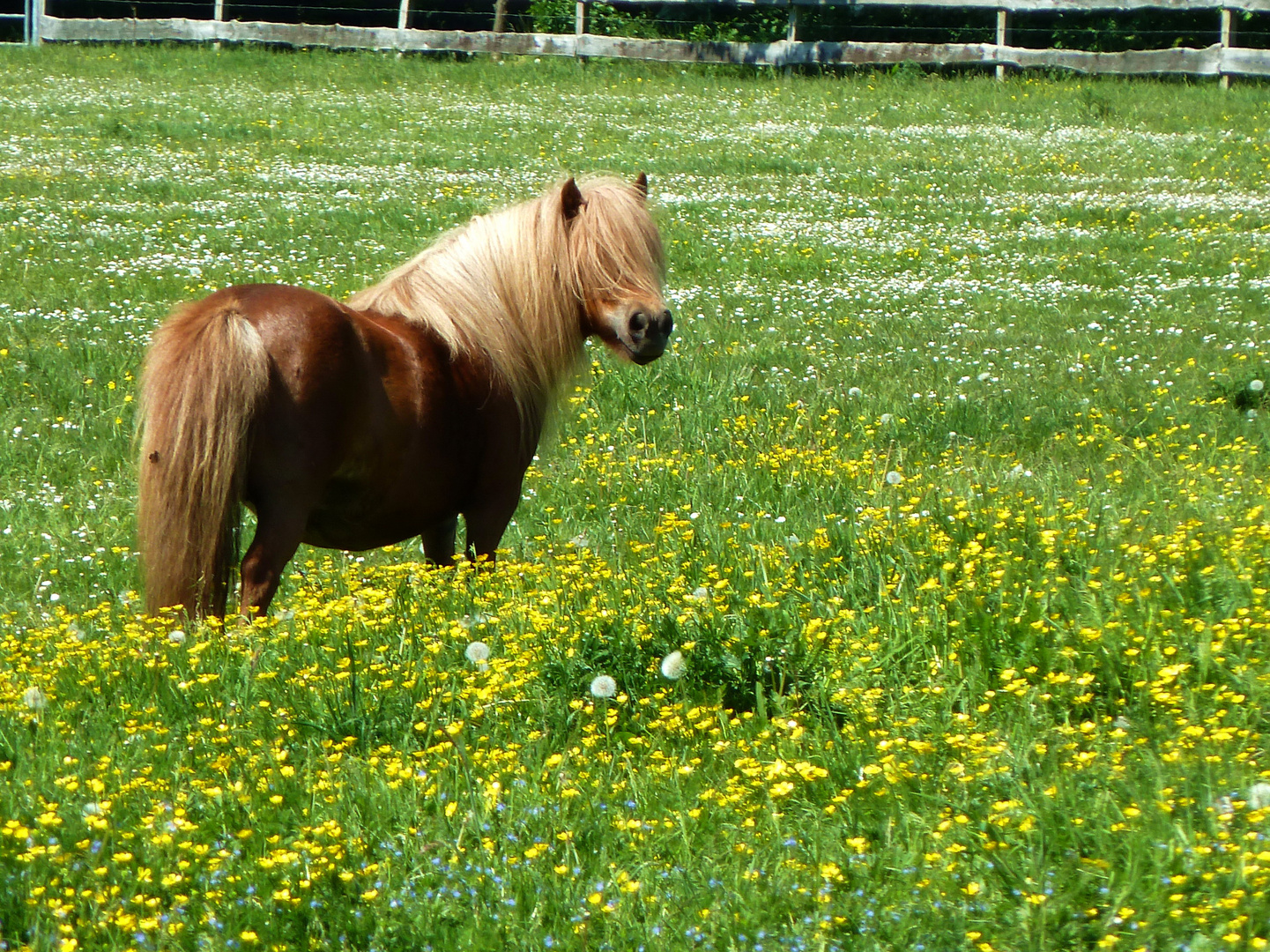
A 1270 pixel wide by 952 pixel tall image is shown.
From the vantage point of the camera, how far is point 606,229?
555cm

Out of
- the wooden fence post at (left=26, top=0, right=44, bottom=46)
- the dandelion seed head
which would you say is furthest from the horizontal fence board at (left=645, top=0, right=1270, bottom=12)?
the dandelion seed head

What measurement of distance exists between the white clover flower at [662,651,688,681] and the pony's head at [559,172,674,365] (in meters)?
1.93

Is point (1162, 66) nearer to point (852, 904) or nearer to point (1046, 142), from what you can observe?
point (1046, 142)

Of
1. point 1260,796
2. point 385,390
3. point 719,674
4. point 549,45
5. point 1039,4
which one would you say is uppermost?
point 1039,4

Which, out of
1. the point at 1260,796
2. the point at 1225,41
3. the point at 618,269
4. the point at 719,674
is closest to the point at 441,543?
the point at 618,269

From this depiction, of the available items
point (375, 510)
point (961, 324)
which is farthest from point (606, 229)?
point (961, 324)

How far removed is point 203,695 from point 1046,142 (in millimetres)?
19780

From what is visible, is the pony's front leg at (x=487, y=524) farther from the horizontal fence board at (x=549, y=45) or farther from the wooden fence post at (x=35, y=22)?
the wooden fence post at (x=35, y=22)

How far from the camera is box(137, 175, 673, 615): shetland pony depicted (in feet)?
14.2

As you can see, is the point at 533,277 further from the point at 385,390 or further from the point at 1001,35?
the point at 1001,35

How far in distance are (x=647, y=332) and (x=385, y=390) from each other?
1.24 metres

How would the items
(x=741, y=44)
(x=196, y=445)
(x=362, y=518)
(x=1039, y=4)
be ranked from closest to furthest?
(x=196, y=445) → (x=362, y=518) → (x=1039, y=4) → (x=741, y=44)

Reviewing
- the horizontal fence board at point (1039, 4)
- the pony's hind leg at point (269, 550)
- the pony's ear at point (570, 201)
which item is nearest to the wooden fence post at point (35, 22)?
the horizontal fence board at point (1039, 4)

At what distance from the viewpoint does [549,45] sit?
95.3 feet
